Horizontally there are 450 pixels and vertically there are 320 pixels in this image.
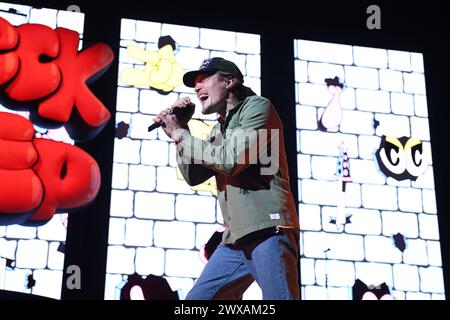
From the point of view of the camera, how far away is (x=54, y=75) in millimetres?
4688

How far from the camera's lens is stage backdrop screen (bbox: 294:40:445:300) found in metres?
4.64

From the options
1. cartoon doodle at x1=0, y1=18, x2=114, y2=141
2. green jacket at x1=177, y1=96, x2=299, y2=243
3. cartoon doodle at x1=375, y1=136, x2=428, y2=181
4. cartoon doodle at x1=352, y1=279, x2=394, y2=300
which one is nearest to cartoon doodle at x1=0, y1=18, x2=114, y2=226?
cartoon doodle at x1=0, y1=18, x2=114, y2=141

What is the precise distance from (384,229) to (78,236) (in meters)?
1.75

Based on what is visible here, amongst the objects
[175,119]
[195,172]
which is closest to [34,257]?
[195,172]

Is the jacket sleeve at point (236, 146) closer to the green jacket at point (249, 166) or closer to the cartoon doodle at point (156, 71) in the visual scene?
the green jacket at point (249, 166)

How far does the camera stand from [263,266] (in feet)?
8.13

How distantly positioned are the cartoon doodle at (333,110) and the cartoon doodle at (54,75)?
131cm

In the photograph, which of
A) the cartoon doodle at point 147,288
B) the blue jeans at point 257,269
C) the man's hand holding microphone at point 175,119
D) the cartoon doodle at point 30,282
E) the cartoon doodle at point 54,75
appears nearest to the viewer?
the blue jeans at point 257,269

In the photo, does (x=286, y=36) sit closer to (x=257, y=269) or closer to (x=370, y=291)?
(x=370, y=291)

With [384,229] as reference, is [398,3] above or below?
above

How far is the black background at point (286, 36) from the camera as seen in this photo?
15.2 ft

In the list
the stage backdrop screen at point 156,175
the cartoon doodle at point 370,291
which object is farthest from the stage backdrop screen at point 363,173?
the stage backdrop screen at point 156,175
